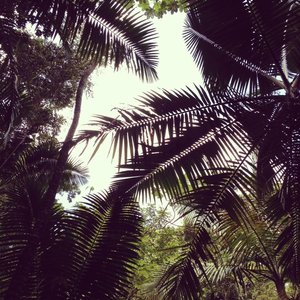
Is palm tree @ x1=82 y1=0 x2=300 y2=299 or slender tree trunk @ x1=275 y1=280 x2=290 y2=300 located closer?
palm tree @ x1=82 y1=0 x2=300 y2=299

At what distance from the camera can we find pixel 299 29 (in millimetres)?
3139

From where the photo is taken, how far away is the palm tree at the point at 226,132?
301 centimetres

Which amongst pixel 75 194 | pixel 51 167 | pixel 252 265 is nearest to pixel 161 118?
pixel 252 265

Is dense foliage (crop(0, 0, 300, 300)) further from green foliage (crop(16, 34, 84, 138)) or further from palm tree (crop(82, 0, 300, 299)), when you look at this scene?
green foliage (crop(16, 34, 84, 138))

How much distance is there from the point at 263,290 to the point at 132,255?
9.60 m

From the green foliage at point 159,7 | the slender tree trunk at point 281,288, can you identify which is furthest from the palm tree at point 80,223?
the slender tree trunk at point 281,288

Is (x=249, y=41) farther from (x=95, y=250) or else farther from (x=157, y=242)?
(x=157, y=242)

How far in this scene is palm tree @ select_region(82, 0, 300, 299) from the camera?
301cm

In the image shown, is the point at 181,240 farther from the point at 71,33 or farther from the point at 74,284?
the point at 71,33

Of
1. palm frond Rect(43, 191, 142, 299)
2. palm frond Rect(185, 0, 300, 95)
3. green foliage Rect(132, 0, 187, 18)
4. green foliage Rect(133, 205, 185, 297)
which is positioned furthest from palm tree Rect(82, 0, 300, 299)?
green foliage Rect(133, 205, 185, 297)

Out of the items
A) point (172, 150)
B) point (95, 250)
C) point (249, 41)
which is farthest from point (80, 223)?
point (249, 41)

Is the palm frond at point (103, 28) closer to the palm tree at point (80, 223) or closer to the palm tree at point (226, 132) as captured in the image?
the palm tree at point (80, 223)

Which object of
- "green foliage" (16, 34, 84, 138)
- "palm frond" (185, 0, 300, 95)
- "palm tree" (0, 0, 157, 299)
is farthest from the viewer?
"green foliage" (16, 34, 84, 138)

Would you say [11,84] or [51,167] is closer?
[11,84]
